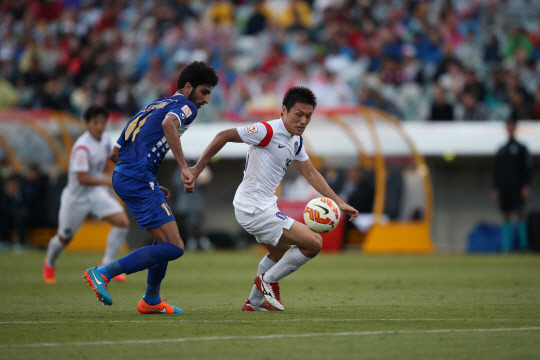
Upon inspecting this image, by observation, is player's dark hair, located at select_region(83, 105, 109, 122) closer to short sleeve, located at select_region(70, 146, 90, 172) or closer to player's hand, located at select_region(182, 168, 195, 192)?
short sleeve, located at select_region(70, 146, 90, 172)

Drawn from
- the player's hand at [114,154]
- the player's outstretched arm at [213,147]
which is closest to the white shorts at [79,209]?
the player's hand at [114,154]

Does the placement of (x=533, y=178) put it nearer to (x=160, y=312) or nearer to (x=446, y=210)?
(x=446, y=210)

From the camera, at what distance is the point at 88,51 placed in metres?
27.0

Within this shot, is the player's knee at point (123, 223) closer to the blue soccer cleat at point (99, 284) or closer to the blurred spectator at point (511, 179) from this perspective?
the blue soccer cleat at point (99, 284)

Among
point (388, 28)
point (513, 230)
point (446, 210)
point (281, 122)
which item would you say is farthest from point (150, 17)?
point (281, 122)

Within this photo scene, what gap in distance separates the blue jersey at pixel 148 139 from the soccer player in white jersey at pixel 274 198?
622mm

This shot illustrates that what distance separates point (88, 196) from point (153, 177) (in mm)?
5052

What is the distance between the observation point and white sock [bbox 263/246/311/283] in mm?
8234

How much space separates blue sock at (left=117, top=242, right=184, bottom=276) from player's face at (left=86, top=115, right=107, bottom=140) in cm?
511

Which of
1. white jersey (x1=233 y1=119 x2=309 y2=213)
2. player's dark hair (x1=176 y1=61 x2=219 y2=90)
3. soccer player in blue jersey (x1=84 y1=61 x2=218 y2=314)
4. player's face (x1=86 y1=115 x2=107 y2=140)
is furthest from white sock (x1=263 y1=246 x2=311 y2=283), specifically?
player's face (x1=86 y1=115 x2=107 y2=140)

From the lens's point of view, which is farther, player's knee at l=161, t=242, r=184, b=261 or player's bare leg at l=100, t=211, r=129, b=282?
player's bare leg at l=100, t=211, r=129, b=282

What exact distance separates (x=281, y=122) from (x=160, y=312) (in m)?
2.11

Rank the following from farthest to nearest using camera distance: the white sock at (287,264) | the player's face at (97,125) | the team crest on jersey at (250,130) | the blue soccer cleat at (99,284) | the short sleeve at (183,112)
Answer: the player's face at (97,125) → the white sock at (287,264) → the team crest on jersey at (250,130) → the short sleeve at (183,112) → the blue soccer cleat at (99,284)

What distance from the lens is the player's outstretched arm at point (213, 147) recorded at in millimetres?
7626
